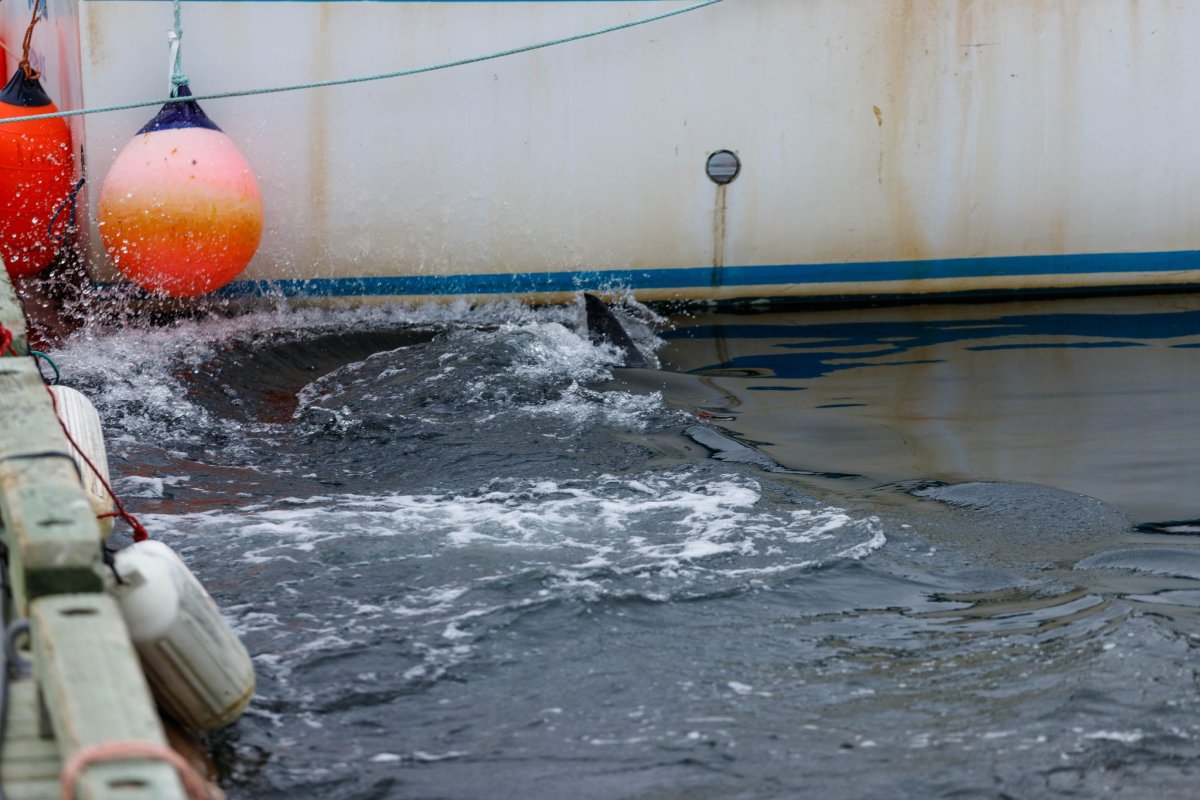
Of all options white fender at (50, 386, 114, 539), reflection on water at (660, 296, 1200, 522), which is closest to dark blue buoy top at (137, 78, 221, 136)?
reflection on water at (660, 296, 1200, 522)

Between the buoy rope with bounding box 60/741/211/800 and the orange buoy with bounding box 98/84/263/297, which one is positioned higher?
the orange buoy with bounding box 98/84/263/297

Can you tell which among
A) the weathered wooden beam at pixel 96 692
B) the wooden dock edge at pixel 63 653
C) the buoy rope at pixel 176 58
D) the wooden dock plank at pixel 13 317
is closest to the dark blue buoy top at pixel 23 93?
the buoy rope at pixel 176 58

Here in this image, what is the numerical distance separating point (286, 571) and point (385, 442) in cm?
143

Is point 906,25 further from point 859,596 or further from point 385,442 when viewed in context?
point 859,596

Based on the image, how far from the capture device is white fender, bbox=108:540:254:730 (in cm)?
283

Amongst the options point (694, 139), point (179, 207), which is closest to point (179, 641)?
point (179, 207)

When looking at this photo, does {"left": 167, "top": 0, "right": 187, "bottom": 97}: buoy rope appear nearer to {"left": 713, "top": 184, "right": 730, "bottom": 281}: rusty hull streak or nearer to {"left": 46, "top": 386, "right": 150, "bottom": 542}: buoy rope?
{"left": 713, "top": 184, "right": 730, "bottom": 281}: rusty hull streak

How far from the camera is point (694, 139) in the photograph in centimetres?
767

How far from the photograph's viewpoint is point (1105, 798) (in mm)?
2852

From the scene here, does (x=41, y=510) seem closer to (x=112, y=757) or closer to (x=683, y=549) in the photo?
(x=112, y=757)

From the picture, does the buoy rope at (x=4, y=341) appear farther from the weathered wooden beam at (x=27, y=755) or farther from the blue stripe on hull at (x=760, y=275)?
the blue stripe on hull at (x=760, y=275)

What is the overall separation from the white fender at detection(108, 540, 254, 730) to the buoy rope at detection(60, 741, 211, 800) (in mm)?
818

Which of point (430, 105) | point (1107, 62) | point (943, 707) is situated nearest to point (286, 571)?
point (943, 707)

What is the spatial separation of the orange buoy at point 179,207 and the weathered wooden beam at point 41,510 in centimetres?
356
